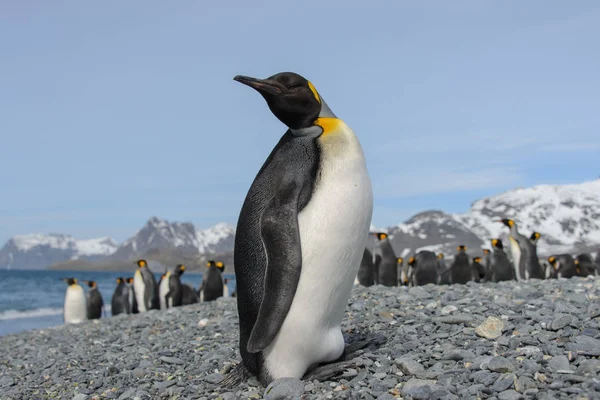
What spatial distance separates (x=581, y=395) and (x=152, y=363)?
13.0 ft

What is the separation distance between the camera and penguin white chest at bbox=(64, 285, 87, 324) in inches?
720

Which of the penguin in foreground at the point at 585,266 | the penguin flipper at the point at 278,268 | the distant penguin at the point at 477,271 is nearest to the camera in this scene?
the penguin flipper at the point at 278,268

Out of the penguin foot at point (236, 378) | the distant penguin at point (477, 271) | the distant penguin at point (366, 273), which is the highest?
the penguin foot at point (236, 378)

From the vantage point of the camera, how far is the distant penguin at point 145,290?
17.9 metres

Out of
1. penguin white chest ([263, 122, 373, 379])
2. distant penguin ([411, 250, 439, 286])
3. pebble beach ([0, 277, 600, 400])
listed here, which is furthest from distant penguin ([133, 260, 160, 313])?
penguin white chest ([263, 122, 373, 379])

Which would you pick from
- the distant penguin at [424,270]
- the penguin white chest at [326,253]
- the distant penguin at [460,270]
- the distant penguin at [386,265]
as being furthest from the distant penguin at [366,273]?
the penguin white chest at [326,253]

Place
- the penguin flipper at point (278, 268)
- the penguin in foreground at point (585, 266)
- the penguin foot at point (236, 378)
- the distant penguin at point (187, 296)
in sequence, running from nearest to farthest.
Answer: the penguin flipper at point (278, 268)
the penguin foot at point (236, 378)
the distant penguin at point (187, 296)
the penguin in foreground at point (585, 266)

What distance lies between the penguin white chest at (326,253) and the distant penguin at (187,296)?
1373 centimetres

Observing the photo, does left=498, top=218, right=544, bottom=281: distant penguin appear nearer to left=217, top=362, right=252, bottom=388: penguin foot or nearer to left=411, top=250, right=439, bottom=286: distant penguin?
left=411, top=250, right=439, bottom=286: distant penguin

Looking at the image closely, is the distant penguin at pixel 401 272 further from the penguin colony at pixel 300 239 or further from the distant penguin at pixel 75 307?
the penguin colony at pixel 300 239

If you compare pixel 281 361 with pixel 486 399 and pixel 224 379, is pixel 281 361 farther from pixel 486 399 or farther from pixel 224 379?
pixel 486 399

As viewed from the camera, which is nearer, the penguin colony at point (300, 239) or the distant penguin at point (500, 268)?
the penguin colony at point (300, 239)

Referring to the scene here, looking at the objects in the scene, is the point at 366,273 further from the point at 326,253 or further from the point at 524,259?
the point at 326,253

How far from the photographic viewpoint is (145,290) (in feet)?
59.7
